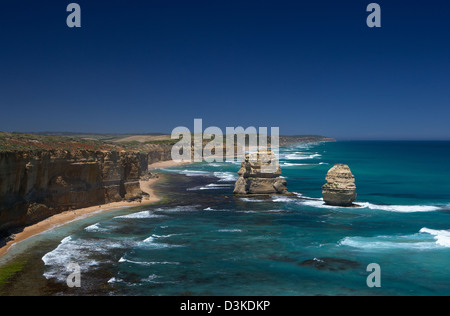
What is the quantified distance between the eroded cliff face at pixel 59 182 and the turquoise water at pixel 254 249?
336 cm

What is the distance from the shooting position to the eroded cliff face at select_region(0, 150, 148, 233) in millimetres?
26984

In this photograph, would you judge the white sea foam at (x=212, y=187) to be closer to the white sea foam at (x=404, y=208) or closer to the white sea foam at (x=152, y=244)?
the white sea foam at (x=404, y=208)

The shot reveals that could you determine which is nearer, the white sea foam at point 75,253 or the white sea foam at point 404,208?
the white sea foam at point 75,253

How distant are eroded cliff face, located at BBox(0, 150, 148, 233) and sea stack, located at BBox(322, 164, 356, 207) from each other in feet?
68.1

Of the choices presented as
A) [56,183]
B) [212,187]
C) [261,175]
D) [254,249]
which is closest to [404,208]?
[261,175]

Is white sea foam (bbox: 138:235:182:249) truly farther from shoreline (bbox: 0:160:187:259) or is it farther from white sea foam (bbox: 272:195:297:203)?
white sea foam (bbox: 272:195:297:203)

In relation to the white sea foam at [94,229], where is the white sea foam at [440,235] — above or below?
below

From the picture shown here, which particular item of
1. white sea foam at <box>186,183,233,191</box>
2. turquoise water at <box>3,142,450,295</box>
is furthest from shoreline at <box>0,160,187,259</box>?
white sea foam at <box>186,183,233,191</box>

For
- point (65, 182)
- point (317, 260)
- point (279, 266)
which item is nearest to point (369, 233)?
point (317, 260)

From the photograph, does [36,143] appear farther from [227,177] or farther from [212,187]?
[227,177]

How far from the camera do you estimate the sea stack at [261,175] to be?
44.3 metres

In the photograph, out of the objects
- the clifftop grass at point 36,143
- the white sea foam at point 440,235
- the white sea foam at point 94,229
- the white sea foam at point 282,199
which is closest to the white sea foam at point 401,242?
the white sea foam at point 440,235

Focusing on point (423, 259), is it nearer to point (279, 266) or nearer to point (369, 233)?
point (369, 233)
